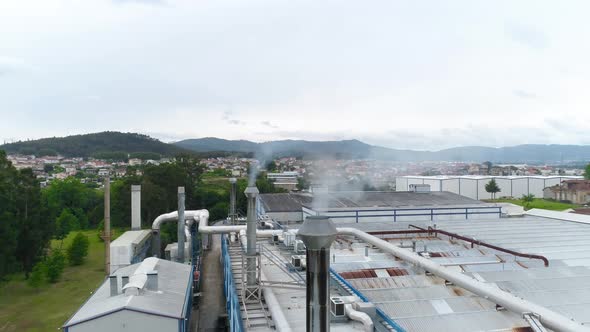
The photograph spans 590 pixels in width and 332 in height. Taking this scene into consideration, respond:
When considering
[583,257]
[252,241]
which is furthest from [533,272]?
[252,241]

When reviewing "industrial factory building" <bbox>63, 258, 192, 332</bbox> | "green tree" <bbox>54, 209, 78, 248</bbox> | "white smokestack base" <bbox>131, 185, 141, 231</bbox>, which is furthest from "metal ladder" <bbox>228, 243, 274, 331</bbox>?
"green tree" <bbox>54, 209, 78, 248</bbox>

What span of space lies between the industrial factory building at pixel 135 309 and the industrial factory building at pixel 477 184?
5313 cm

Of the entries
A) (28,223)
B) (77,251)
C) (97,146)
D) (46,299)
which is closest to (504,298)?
(46,299)

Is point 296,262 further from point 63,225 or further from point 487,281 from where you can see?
point 63,225

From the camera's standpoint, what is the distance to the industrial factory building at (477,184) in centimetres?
6594

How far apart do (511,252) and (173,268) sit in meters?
13.2

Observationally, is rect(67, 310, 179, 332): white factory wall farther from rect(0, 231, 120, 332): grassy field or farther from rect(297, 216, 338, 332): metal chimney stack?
rect(0, 231, 120, 332): grassy field

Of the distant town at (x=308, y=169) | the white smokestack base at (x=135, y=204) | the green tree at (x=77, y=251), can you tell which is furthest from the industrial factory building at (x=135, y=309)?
the green tree at (x=77, y=251)

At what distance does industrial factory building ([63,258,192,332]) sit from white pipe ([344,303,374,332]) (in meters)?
4.31

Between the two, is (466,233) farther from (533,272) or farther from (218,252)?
(218,252)

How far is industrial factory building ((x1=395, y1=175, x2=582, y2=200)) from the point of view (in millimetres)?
65938

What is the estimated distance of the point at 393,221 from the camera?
27.5 m

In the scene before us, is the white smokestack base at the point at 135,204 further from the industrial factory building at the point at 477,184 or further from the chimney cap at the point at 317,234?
the industrial factory building at the point at 477,184

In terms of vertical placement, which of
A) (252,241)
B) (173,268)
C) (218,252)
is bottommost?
(218,252)
